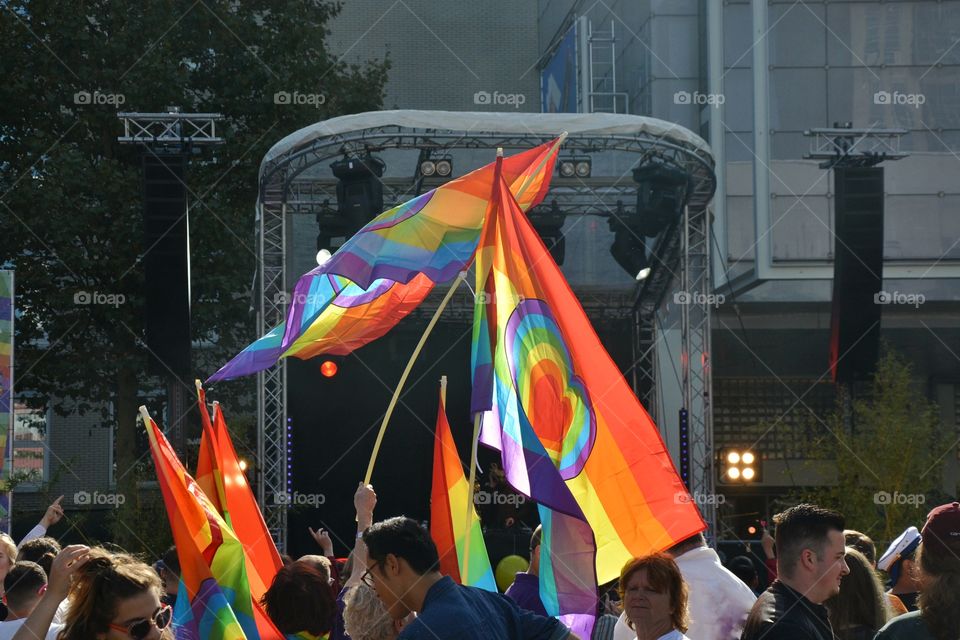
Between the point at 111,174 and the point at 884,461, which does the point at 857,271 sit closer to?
the point at 884,461

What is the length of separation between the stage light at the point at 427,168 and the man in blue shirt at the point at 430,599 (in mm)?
11822

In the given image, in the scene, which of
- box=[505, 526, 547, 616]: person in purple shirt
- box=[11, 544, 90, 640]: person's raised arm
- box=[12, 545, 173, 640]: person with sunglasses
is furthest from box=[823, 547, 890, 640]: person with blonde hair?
box=[11, 544, 90, 640]: person's raised arm

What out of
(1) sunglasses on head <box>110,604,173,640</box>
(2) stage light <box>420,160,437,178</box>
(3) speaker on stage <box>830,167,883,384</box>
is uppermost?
(2) stage light <box>420,160,437,178</box>

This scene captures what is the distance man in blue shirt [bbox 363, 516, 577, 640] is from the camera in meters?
3.78

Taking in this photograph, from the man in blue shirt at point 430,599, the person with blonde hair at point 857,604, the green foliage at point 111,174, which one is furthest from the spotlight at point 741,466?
the man in blue shirt at point 430,599

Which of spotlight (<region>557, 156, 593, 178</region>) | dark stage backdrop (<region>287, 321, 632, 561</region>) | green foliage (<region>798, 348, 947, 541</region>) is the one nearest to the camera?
spotlight (<region>557, 156, 593, 178</region>)

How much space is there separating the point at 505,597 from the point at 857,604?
1.47 m

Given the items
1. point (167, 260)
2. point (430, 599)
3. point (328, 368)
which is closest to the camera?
point (430, 599)

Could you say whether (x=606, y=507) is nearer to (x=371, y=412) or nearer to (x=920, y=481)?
(x=371, y=412)

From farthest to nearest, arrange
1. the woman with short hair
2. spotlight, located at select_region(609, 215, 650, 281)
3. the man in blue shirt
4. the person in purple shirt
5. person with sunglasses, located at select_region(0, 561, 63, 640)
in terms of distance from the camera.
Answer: spotlight, located at select_region(609, 215, 650, 281) → the person in purple shirt → person with sunglasses, located at select_region(0, 561, 63, 640) → the woman with short hair → the man in blue shirt

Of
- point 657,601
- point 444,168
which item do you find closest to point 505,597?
point 657,601

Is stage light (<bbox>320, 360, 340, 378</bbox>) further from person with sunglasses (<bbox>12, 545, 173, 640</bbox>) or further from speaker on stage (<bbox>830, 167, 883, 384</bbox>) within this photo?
person with sunglasses (<bbox>12, 545, 173, 640</bbox>)

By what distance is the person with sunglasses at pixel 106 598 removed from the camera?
351 centimetres

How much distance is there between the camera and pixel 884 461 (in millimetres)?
18594
